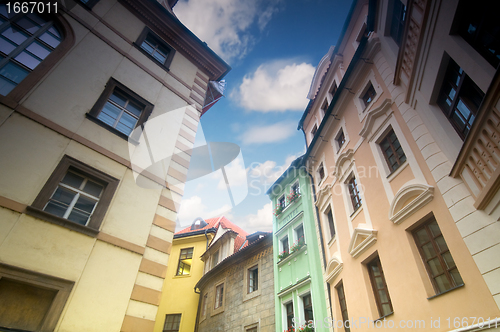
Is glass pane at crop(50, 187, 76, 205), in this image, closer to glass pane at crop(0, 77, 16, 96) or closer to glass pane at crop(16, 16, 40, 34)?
glass pane at crop(0, 77, 16, 96)

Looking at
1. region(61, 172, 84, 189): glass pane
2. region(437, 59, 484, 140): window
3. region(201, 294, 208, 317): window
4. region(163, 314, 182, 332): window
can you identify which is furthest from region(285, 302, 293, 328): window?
region(61, 172, 84, 189): glass pane

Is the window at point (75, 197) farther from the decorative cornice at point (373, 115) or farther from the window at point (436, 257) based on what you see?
the decorative cornice at point (373, 115)

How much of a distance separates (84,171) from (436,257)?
8.84 m

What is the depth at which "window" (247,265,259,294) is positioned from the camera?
17547 mm

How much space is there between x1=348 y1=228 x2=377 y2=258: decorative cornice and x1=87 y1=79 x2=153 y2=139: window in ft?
27.0

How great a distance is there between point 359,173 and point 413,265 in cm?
430

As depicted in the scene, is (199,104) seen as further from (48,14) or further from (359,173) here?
(359,173)

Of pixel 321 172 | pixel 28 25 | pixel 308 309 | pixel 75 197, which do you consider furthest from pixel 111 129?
pixel 308 309

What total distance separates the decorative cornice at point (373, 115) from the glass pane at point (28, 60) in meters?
10.6

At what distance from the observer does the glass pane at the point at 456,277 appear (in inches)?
249

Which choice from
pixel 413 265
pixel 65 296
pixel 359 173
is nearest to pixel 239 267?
pixel 359 173

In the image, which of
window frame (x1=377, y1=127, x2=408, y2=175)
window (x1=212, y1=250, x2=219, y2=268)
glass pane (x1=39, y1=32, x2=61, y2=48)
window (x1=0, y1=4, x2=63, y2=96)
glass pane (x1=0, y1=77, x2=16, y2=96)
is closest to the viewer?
glass pane (x1=0, y1=77, x2=16, y2=96)

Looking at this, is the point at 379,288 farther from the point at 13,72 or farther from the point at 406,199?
the point at 13,72

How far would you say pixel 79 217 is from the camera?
19.5ft
